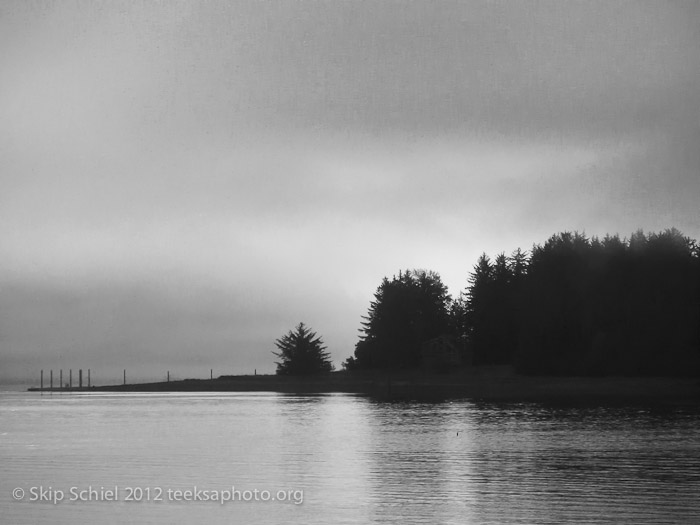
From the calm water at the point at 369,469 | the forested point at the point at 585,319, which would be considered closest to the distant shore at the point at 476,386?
the forested point at the point at 585,319

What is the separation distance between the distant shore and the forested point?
2.26 metres

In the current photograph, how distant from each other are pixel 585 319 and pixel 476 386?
1522 cm

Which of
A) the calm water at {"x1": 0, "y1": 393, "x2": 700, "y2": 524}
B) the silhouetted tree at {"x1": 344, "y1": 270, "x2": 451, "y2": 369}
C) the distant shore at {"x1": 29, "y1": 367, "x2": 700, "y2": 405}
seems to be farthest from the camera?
the silhouetted tree at {"x1": 344, "y1": 270, "x2": 451, "y2": 369}

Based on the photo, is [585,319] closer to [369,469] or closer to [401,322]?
[401,322]

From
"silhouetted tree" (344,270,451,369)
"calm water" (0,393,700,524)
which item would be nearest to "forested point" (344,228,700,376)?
"silhouetted tree" (344,270,451,369)

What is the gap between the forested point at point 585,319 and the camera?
9700 cm

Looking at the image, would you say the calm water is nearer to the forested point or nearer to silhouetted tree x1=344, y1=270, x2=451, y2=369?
the forested point

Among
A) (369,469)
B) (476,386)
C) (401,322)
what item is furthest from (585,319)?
(369,469)

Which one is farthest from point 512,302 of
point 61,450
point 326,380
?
point 61,450

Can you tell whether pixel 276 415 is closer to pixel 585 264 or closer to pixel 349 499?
pixel 349 499

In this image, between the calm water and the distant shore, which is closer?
the calm water

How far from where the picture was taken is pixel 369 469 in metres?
31.2

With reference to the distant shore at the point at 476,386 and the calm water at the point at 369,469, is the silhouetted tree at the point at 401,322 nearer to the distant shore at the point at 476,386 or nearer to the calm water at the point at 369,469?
the distant shore at the point at 476,386

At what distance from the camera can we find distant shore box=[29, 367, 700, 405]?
9369 centimetres
